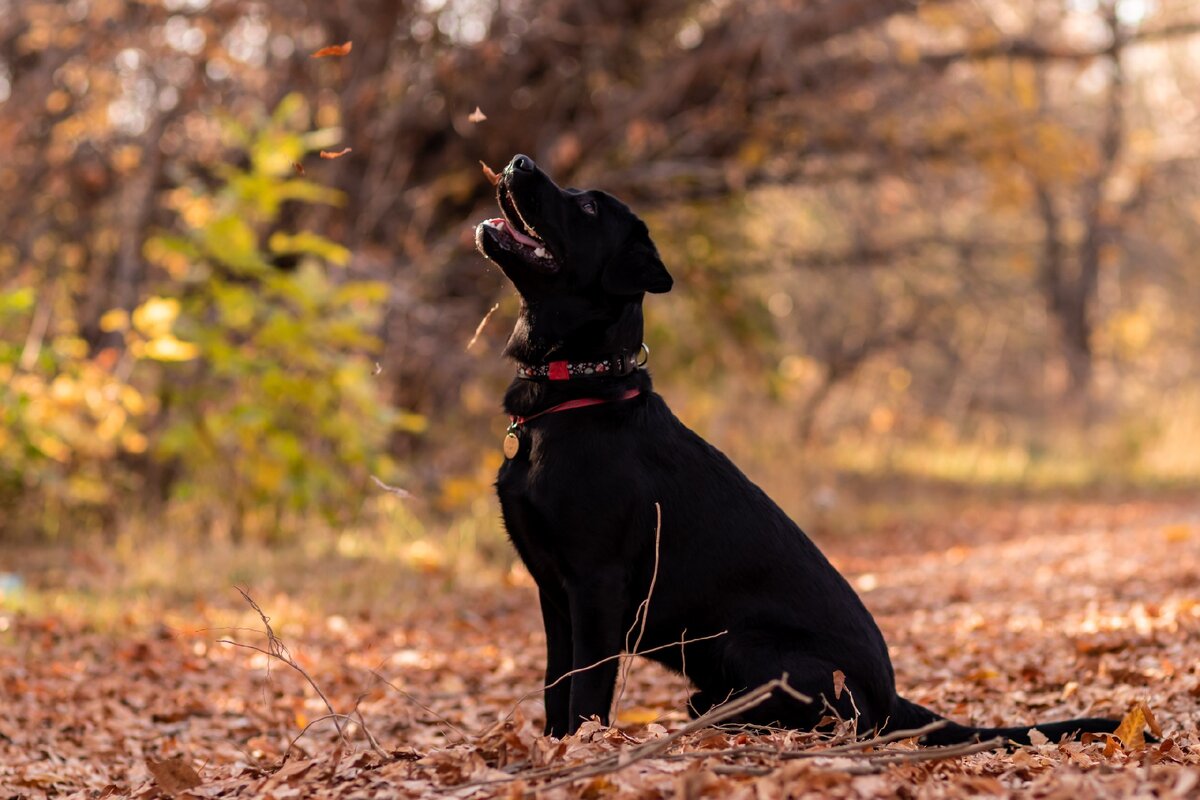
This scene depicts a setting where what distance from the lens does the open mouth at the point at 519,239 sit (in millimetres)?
3717

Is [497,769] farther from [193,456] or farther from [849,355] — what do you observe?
[849,355]

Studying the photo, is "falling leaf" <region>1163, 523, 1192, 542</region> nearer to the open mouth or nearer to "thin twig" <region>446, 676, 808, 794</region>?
the open mouth

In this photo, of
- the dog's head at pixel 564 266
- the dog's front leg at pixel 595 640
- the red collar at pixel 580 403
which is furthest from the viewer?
the dog's head at pixel 564 266

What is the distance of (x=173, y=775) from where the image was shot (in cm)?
293

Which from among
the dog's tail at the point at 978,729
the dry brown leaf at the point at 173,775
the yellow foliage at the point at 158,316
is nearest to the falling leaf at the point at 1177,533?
the dog's tail at the point at 978,729

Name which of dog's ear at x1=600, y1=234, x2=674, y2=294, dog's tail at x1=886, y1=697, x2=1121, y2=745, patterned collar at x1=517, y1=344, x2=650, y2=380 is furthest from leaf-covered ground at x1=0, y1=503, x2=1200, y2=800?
dog's ear at x1=600, y1=234, x2=674, y2=294

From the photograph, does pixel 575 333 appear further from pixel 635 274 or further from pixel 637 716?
pixel 637 716

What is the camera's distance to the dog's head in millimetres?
3711

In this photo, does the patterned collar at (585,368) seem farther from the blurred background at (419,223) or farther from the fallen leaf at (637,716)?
the blurred background at (419,223)

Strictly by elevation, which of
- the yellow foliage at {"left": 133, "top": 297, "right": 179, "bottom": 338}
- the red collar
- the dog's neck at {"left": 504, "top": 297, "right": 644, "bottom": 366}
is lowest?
the red collar

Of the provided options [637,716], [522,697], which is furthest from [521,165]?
[637,716]

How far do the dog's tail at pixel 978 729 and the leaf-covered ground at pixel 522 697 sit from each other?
124mm

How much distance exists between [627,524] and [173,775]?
131 cm

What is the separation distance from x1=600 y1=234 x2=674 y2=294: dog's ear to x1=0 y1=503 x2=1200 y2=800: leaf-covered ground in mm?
1248
